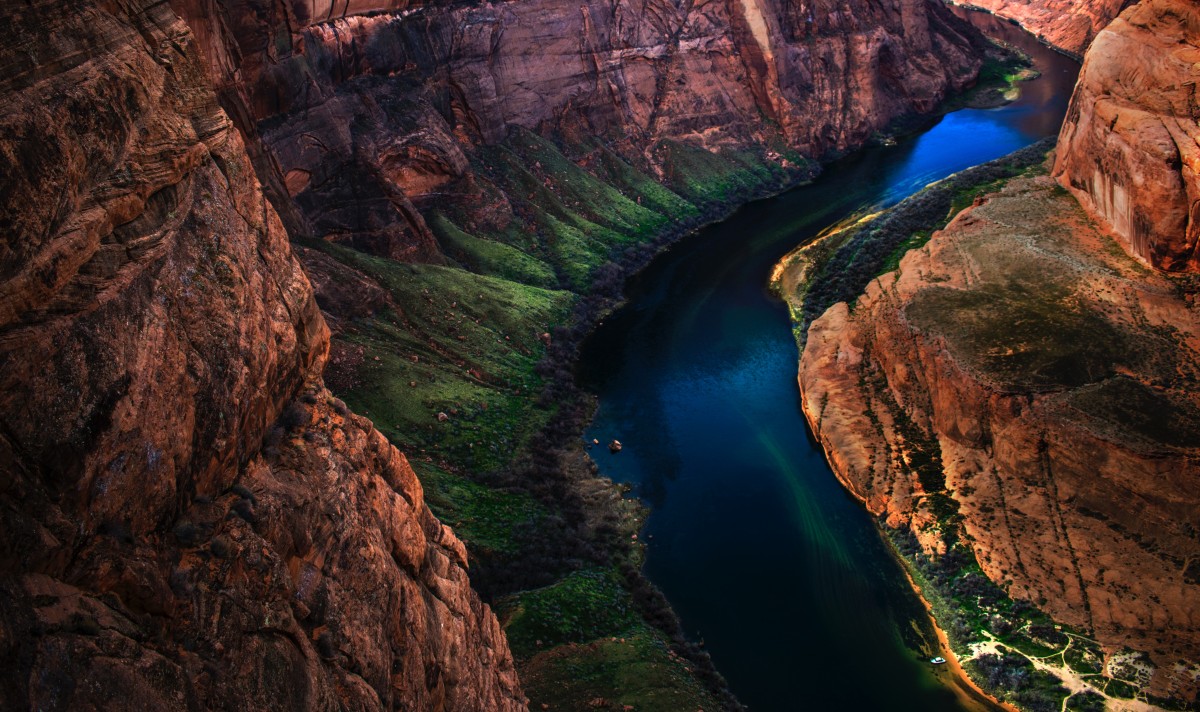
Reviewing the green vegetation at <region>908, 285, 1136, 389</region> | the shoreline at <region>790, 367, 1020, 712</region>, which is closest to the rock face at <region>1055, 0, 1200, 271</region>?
the green vegetation at <region>908, 285, 1136, 389</region>

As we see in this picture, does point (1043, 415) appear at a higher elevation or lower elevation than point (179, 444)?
lower

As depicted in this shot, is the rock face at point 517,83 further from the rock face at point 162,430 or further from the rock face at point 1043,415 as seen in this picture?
the rock face at point 1043,415

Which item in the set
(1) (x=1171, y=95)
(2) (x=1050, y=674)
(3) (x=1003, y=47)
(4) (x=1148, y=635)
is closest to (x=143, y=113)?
(2) (x=1050, y=674)

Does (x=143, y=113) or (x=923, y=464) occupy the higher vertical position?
(x=143, y=113)

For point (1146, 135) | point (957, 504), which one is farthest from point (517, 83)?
point (957, 504)

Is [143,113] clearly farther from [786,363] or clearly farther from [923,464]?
[786,363]

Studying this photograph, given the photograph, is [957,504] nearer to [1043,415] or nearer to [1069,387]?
[1043,415]
